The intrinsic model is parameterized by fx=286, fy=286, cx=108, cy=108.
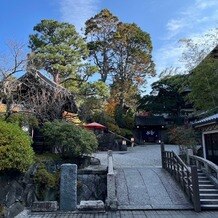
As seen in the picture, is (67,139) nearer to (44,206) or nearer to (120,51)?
(44,206)

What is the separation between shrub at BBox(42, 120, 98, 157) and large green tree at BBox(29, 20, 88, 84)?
41.9 ft

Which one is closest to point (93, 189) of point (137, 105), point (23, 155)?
point (23, 155)

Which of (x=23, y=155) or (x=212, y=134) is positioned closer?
(x=23, y=155)

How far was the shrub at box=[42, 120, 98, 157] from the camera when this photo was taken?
531 inches

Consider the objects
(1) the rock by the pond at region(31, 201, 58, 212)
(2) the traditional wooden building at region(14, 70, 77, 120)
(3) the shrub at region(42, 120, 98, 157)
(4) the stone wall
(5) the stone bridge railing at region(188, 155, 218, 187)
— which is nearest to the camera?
(4) the stone wall

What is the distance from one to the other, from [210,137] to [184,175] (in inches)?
183

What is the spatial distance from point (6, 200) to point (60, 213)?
1712 millimetres

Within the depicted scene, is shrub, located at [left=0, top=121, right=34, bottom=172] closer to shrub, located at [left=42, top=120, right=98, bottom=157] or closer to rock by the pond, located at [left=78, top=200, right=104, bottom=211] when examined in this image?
rock by the pond, located at [left=78, top=200, right=104, bottom=211]

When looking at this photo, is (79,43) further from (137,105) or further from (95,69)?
(137,105)

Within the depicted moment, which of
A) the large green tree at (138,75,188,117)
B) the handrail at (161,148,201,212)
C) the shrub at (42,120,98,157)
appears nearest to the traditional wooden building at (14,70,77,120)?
the shrub at (42,120,98,157)

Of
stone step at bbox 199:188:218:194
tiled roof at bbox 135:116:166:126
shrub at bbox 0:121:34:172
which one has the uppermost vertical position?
tiled roof at bbox 135:116:166:126

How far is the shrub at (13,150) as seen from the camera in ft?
27.9

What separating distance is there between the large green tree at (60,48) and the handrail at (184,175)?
15.2 metres

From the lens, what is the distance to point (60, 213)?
9086 mm
